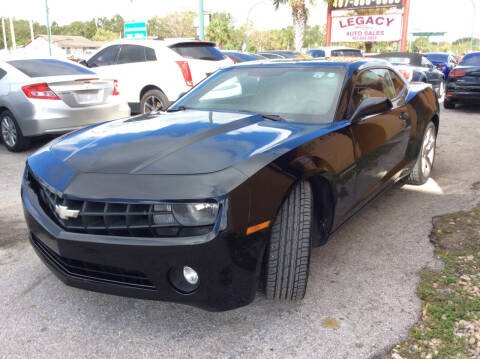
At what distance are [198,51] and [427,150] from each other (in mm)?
5052

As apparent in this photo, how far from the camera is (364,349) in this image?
Result: 2293 mm

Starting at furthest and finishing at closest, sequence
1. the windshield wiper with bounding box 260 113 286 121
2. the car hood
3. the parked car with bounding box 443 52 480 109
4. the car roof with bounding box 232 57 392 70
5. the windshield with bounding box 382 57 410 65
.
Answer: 1. the windshield with bounding box 382 57 410 65
2. the parked car with bounding box 443 52 480 109
3. the car roof with bounding box 232 57 392 70
4. the windshield wiper with bounding box 260 113 286 121
5. the car hood

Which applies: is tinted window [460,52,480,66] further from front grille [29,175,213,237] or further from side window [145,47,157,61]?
front grille [29,175,213,237]

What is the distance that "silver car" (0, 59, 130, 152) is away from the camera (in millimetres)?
6297

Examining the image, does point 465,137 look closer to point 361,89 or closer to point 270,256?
Answer: point 361,89

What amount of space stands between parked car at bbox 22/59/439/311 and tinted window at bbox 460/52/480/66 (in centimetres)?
942

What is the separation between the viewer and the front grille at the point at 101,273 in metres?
2.20

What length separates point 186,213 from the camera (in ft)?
6.85

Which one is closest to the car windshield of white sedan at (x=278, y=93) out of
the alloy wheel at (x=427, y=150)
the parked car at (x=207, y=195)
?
the parked car at (x=207, y=195)

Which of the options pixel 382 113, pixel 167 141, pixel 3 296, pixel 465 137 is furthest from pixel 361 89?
pixel 465 137

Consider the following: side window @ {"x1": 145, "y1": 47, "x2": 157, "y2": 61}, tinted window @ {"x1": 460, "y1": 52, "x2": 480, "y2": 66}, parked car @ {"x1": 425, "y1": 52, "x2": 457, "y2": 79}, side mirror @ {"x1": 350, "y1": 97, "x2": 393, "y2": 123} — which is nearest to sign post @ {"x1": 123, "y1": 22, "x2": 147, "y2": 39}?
parked car @ {"x1": 425, "y1": 52, "x2": 457, "y2": 79}

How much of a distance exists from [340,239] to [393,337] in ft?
4.30

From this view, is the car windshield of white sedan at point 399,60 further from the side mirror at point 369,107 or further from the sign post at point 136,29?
the sign post at point 136,29

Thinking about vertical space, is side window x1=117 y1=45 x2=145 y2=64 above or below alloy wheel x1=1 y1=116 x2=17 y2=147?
above
